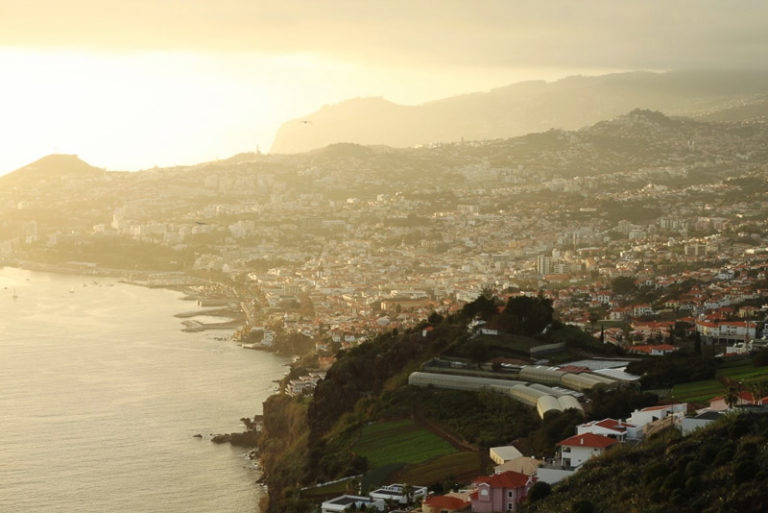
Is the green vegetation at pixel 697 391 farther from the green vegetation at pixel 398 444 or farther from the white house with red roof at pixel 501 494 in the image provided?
the white house with red roof at pixel 501 494

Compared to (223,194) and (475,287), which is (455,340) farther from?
(223,194)

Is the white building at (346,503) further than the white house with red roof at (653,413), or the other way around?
the white house with red roof at (653,413)

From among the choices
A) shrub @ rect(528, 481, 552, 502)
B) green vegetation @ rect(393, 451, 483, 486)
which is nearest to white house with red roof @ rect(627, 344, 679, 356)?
green vegetation @ rect(393, 451, 483, 486)

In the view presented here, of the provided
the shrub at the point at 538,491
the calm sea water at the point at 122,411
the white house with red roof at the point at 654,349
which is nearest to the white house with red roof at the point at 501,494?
the shrub at the point at 538,491

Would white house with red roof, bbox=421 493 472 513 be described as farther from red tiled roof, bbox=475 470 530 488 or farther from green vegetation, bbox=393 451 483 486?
green vegetation, bbox=393 451 483 486

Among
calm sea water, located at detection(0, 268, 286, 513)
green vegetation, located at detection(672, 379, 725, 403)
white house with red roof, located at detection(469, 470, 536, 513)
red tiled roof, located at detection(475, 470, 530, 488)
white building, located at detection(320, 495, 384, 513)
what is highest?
green vegetation, located at detection(672, 379, 725, 403)

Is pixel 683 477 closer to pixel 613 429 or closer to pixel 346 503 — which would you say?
pixel 613 429

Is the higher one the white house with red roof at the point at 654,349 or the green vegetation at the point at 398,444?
the white house with red roof at the point at 654,349
